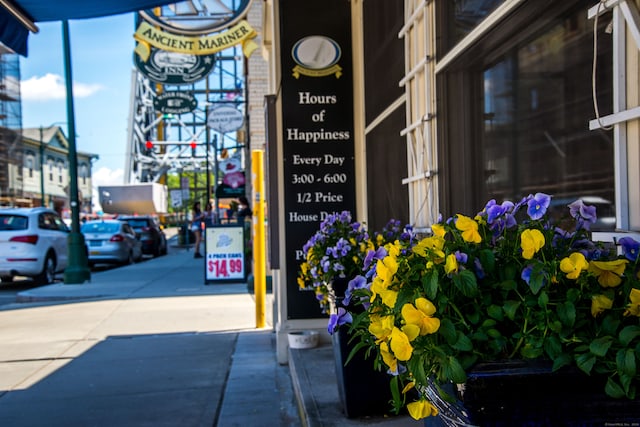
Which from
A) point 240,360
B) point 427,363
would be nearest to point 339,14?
point 240,360

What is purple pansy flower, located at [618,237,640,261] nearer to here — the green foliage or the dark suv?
the green foliage

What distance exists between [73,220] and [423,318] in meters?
13.0

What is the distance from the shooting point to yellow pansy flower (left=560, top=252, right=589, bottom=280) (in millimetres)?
1504

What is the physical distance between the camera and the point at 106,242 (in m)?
19.0

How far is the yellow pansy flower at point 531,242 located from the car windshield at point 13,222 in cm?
1379

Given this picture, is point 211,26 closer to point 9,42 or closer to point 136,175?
point 9,42

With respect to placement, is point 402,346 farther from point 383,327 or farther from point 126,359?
point 126,359

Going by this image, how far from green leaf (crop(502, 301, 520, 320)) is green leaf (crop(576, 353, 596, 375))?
0.58ft

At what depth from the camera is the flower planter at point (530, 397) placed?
1.53 meters

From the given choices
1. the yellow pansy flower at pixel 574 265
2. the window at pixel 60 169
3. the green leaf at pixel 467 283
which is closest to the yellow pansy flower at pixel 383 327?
the green leaf at pixel 467 283

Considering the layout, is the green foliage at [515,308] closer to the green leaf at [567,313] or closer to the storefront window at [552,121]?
the green leaf at [567,313]

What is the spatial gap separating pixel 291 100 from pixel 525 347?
447 centimetres

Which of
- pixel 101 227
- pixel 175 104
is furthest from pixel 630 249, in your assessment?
pixel 101 227

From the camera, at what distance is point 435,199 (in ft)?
12.4
